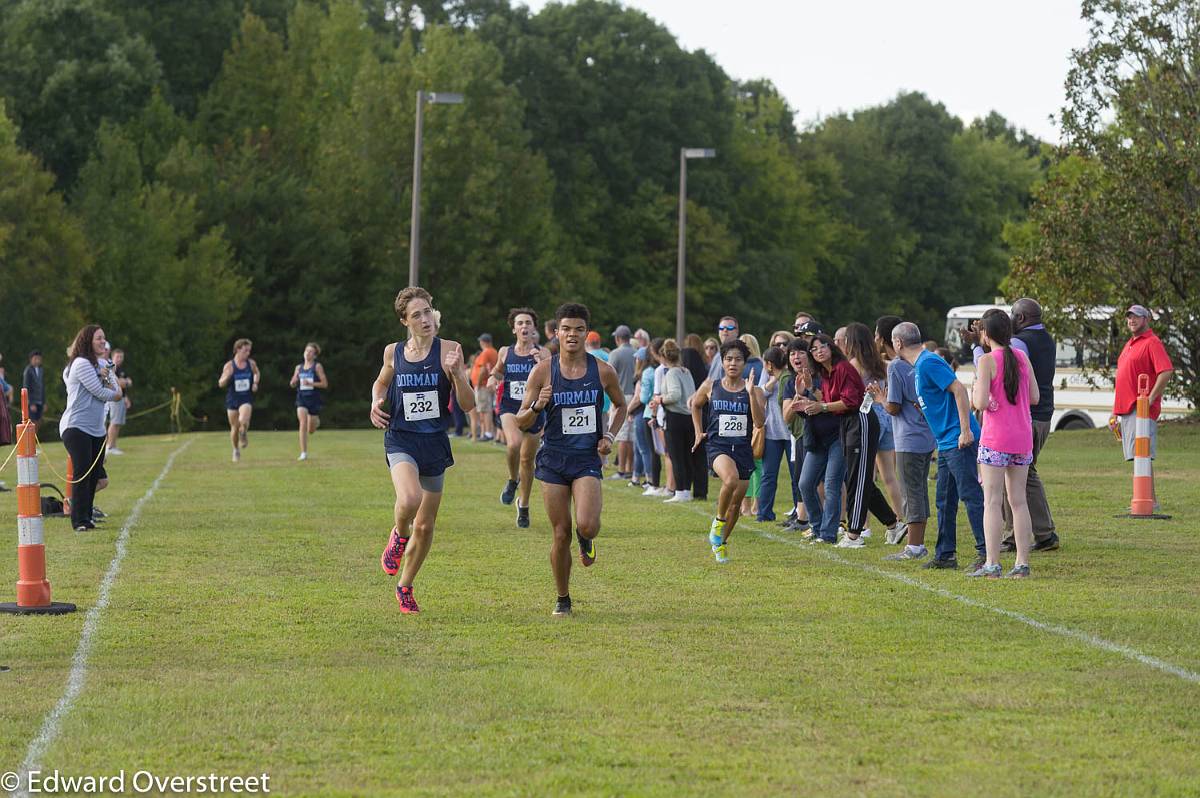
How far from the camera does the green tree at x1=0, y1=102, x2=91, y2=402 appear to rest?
159ft

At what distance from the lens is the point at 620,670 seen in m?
8.72

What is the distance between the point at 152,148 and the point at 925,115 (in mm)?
42584

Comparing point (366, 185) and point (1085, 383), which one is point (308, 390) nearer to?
point (1085, 383)

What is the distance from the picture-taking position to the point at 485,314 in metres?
60.5

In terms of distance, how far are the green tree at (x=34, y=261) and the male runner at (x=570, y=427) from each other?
40645mm

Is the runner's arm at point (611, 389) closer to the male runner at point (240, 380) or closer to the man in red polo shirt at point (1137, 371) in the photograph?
the man in red polo shirt at point (1137, 371)

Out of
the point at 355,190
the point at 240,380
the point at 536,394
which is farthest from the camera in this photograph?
the point at 355,190

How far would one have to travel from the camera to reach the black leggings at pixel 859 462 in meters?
14.3

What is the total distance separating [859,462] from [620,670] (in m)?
6.08

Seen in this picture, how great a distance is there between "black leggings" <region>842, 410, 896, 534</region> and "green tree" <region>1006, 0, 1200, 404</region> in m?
18.6

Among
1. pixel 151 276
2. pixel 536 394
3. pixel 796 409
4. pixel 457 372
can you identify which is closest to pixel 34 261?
pixel 151 276

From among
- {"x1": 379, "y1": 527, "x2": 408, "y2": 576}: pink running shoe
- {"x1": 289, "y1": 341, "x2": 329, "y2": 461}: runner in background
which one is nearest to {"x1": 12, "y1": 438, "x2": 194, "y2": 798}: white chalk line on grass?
{"x1": 379, "y1": 527, "x2": 408, "y2": 576}: pink running shoe

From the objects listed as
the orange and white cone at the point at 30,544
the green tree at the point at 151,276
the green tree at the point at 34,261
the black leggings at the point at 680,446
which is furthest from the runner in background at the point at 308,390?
the green tree at the point at 151,276

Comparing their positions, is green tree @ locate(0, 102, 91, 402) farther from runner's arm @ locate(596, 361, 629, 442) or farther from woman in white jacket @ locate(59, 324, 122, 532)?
runner's arm @ locate(596, 361, 629, 442)
